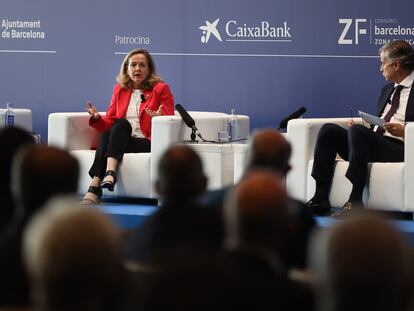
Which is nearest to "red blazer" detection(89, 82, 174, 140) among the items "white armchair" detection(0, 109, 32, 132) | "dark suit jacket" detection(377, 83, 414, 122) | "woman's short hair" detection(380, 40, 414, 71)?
"white armchair" detection(0, 109, 32, 132)

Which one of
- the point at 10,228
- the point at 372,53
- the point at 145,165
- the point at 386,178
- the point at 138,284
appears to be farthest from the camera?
the point at 372,53

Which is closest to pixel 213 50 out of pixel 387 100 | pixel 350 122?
pixel 350 122

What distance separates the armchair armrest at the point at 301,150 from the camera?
6.40m

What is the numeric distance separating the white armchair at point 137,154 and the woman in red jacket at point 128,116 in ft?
0.46

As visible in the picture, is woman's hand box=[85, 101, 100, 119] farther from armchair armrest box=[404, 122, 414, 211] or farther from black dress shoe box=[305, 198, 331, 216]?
armchair armrest box=[404, 122, 414, 211]

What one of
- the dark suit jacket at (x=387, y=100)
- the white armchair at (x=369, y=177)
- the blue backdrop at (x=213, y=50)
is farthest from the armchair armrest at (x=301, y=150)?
the blue backdrop at (x=213, y=50)

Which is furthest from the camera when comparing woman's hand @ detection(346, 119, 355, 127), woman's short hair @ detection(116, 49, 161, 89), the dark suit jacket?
woman's short hair @ detection(116, 49, 161, 89)

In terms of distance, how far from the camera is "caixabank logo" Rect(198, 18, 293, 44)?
7945mm

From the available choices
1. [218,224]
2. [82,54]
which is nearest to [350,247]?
[218,224]

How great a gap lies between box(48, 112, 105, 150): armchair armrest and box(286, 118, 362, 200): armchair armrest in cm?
170

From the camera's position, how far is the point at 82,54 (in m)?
8.54

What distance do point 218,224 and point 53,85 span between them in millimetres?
6242

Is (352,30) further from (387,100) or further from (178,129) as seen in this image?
(178,129)

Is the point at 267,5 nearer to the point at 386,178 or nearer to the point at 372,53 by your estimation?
the point at 372,53
